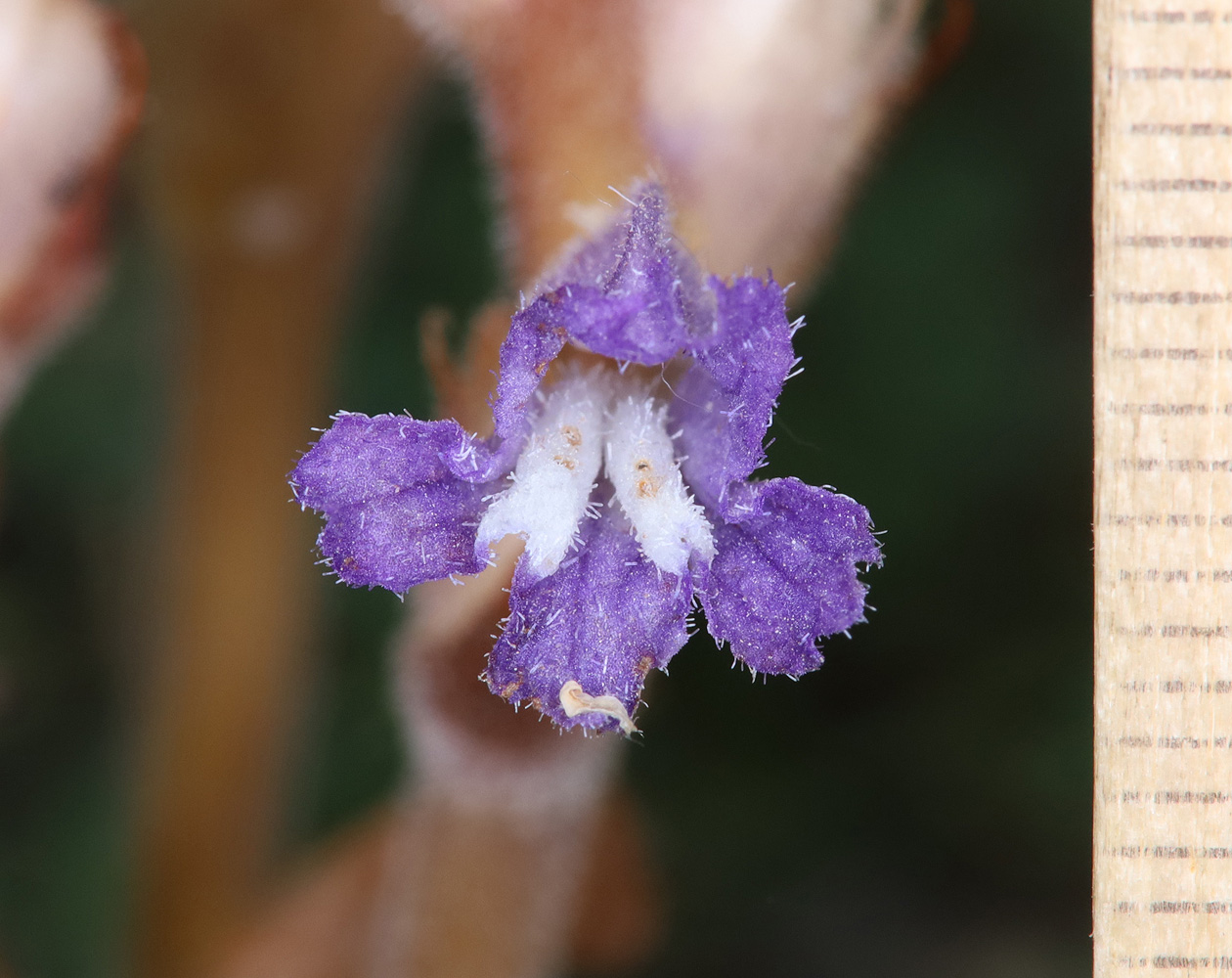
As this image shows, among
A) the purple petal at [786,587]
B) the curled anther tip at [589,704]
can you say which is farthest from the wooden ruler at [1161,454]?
the curled anther tip at [589,704]

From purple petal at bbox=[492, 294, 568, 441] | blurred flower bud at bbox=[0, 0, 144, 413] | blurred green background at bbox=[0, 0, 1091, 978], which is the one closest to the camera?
purple petal at bbox=[492, 294, 568, 441]

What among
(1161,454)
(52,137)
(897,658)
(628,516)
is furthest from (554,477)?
(897,658)

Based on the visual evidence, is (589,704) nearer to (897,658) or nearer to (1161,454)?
(1161,454)

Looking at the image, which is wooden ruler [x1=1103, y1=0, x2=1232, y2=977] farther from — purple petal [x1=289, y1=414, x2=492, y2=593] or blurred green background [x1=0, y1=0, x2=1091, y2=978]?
blurred green background [x1=0, y1=0, x2=1091, y2=978]

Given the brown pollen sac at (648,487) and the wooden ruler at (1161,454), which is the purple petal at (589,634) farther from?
the wooden ruler at (1161,454)

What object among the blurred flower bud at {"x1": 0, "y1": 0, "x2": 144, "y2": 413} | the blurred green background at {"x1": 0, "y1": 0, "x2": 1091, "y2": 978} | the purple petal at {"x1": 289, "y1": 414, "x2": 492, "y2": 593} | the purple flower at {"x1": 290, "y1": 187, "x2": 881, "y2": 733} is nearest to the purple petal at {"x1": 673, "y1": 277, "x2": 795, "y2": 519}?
the purple flower at {"x1": 290, "y1": 187, "x2": 881, "y2": 733}

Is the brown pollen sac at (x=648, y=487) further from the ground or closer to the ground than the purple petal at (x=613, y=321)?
closer to the ground
